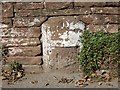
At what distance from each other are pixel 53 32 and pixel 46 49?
0.94 feet

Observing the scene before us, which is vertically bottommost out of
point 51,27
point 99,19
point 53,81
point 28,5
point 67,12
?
point 53,81

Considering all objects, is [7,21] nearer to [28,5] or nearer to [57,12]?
[28,5]

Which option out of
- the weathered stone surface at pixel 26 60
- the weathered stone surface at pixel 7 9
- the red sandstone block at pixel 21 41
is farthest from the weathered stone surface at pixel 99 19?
the weathered stone surface at pixel 7 9

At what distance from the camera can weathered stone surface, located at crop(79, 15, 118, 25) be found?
5.69 metres

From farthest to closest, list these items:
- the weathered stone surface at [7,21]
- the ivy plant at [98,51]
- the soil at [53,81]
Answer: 1. the weathered stone surface at [7,21]
2. the ivy plant at [98,51]
3. the soil at [53,81]

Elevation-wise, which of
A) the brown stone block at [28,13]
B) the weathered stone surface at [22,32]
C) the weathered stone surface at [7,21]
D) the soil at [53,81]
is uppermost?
the brown stone block at [28,13]

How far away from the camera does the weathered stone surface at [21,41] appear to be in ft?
19.1

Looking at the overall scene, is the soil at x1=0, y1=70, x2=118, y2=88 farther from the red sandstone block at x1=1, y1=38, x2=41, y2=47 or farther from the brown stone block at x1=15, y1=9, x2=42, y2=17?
the brown stone block at x1=15, y1=9, x2=42, y2=17

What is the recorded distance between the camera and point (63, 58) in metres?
5.84

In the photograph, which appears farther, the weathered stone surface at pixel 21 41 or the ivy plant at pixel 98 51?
the weathered stone surface at pixel 21 41

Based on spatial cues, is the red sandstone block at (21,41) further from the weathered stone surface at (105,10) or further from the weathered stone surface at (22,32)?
the weathered stone surface at (105,10)

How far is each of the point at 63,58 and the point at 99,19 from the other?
0.80 m

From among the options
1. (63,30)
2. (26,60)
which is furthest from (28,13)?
(26,60)

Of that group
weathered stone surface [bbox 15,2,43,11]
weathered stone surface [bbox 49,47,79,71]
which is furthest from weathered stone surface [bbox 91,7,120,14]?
weathered stone surface [bbox 15,2,43,11]
